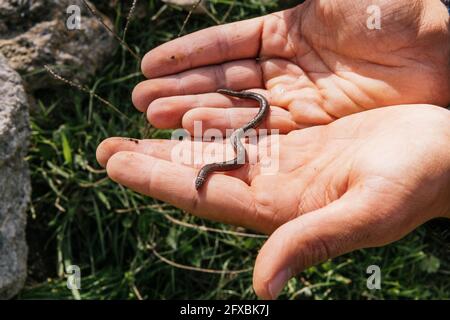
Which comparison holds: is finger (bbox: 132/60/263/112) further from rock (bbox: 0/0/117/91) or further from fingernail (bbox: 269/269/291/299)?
fingernail (bbox: 269/269/291/299)

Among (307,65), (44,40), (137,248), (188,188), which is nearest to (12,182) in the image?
(137,248)

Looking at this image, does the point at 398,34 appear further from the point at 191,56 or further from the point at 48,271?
the point at 48,271

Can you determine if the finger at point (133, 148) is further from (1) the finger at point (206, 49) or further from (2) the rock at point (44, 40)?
(2) the rock at point (44, 40)

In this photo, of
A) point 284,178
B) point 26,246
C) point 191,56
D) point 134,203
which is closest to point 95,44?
point 191,56

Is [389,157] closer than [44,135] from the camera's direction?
Yes

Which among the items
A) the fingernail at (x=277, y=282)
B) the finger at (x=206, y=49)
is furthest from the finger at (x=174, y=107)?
the fingernail at (x=277, y=282)

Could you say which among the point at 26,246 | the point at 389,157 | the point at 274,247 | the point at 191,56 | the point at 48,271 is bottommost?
the point at 48,271

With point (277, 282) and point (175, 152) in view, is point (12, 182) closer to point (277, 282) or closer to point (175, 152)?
point (175, 152)
